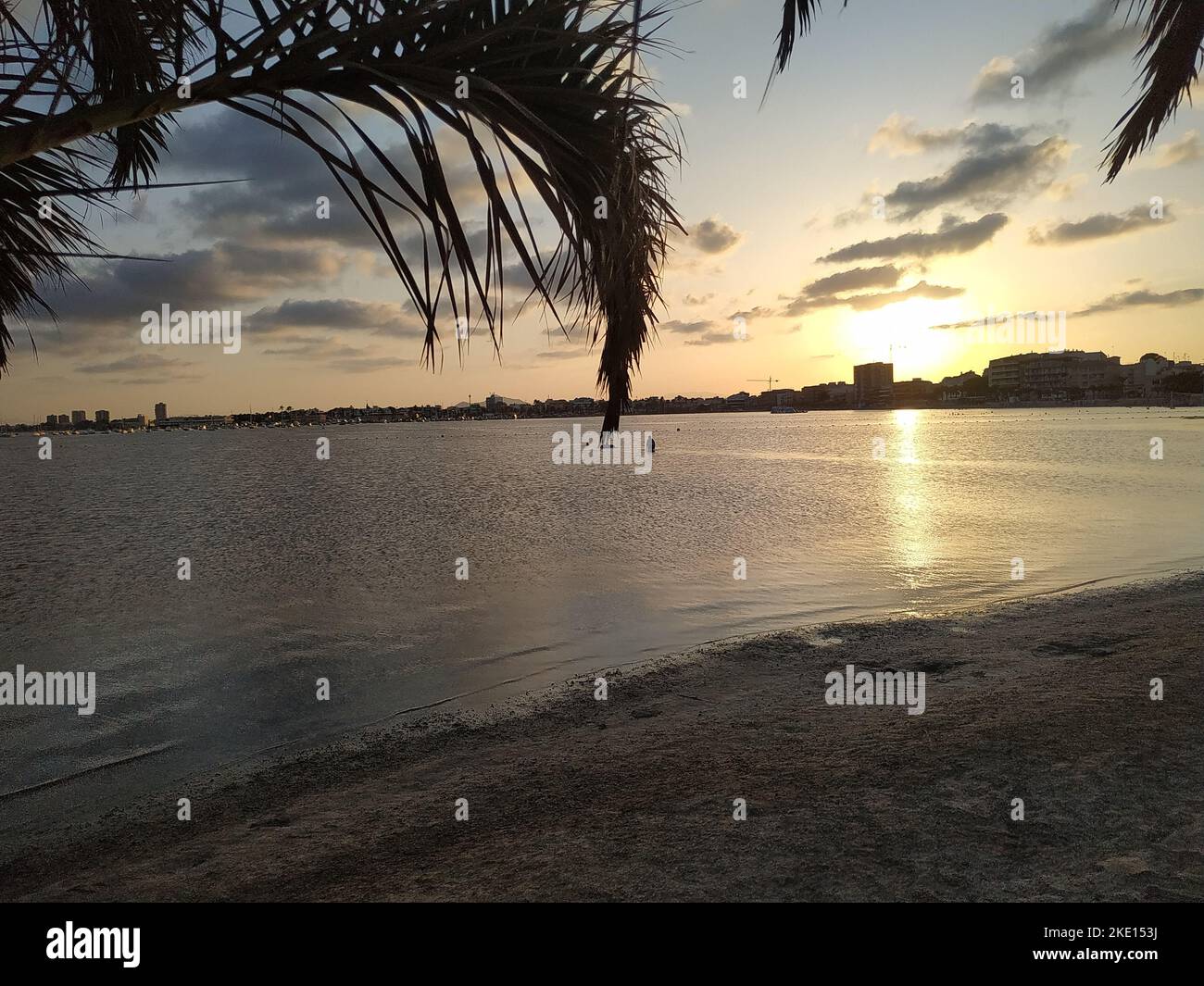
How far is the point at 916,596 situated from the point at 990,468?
156ft

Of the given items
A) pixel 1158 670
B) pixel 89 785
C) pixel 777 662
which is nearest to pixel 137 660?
pixel 89 785

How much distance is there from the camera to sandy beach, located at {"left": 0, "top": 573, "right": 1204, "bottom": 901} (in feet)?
12.5

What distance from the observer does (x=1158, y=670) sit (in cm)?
703

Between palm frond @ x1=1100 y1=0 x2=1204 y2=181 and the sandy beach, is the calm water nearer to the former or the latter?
the sandy beach

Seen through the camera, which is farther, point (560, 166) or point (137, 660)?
point (137, 660)

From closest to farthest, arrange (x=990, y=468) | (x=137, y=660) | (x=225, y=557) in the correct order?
(x=137, y=660), (x=225, y=557), (x=990, y=468)

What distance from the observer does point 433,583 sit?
62.9 feet

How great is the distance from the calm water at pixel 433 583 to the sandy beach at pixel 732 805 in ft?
5.22

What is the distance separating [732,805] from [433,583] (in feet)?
49.8

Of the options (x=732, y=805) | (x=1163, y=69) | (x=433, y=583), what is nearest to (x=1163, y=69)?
(x=1163, y=69)

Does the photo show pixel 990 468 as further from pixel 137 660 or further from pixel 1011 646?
pixel 137 660

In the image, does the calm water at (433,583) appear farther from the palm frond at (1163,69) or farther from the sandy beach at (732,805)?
the palm frond at (1163,69)

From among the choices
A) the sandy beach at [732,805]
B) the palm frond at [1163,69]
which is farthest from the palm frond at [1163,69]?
the sandy beach at [732,805]

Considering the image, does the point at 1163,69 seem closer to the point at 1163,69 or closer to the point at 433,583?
the point at 1163,69
